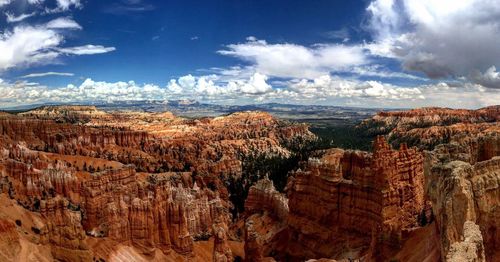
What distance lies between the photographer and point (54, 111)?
19225 cm

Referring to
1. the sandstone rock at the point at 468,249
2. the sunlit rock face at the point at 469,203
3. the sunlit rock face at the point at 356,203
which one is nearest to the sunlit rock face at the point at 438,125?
the sunlit rock face at the point at 356,203

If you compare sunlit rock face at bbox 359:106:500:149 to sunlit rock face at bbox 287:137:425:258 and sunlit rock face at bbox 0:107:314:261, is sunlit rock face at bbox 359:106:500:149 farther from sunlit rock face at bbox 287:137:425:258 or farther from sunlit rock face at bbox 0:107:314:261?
sunlit rock face at bbox 287:137:425:258

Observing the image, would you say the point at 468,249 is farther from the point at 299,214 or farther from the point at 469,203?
the point at 299,214

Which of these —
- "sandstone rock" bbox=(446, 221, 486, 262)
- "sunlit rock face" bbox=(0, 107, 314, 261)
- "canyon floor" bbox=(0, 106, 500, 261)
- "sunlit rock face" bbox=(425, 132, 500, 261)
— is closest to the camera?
"sandstone rock" bbox=(446, 221, 486, 262)

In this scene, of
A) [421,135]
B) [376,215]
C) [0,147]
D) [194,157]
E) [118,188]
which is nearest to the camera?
[376,215]

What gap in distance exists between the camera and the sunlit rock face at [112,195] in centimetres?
3422

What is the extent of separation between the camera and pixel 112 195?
146ft

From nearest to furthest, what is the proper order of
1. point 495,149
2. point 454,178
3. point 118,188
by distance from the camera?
point 454,178 → point 495,149 → point 118,188

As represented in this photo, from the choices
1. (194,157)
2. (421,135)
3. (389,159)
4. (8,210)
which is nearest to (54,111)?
(194,157)

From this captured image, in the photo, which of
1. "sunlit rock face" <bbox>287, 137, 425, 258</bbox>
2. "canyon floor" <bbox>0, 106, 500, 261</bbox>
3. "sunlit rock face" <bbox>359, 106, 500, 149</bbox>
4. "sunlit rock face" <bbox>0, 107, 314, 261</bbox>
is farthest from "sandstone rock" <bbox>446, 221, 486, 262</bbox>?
"sunlit rock face" <bbox>359, 106, 500, 149</bbox>

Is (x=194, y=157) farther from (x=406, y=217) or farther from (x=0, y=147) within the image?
(x=406, y=217)

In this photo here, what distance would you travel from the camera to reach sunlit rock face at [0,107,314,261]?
112ft

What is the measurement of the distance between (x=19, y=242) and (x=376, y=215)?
2594 cm

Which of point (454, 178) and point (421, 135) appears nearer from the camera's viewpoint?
point (454, 178)
